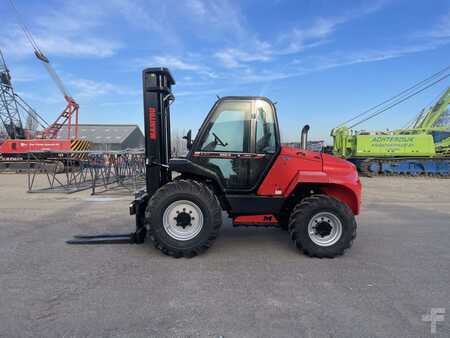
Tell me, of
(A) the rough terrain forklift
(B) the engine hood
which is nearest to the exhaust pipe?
(A) the rough terrain forklift

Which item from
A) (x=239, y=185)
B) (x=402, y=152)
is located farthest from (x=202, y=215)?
(x=402, y=152)

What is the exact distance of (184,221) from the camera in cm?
440

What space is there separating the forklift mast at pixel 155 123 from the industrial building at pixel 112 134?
1806 inches

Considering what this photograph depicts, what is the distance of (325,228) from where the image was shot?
14.5ft

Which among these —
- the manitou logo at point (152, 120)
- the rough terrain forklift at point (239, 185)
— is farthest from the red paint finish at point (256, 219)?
A: the manitou logo at point (152, 120)

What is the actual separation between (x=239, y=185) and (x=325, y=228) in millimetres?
1447

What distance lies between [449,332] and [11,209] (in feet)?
30.9

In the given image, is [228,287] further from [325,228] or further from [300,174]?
[300,174]

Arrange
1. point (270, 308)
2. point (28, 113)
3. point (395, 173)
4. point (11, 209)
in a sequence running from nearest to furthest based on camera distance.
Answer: point (270, 308) → point (11, 209) → point (395, 173) → point (28, 113)

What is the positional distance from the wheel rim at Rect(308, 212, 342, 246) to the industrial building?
47.4m

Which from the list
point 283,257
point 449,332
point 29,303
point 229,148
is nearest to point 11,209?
point 29,303

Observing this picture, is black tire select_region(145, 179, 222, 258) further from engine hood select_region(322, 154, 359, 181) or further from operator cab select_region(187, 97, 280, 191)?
engine hood select_region(322, 154, 359, 181)

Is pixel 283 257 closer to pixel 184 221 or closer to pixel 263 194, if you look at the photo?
pixel 263 194

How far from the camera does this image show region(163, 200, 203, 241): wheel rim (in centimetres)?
440
